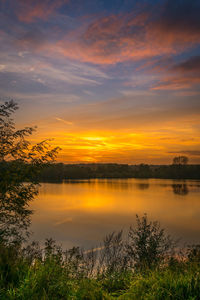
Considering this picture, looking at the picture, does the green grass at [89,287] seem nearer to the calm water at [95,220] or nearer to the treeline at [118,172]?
the calm water at [95,220]

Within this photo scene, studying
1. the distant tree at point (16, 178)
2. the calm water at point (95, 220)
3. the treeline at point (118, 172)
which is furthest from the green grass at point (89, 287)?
the treeline at point (118, 172)

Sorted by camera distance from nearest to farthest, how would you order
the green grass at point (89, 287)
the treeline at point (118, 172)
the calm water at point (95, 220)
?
the green grass at point (89, 287)
the calm water at point (95, 220)
the treeline at point (118, 172)

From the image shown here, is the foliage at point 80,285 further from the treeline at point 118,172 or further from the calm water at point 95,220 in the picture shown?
the treeline at point 118,172

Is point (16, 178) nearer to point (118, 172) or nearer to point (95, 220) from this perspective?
point (95, 220)

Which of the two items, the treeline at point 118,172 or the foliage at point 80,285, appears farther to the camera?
the treeline at point 118,172

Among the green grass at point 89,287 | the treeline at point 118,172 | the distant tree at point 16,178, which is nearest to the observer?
the green grass at point 89,287

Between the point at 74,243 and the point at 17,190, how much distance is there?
60.1ft

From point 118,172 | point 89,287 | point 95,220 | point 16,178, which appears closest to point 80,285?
point 89,287

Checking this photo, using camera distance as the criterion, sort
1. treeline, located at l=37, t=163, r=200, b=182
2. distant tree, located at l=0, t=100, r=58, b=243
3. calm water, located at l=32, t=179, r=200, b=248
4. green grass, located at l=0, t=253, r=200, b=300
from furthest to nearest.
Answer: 1. treeline, located at l=37, t=163, r=200, b=182
2. calm water, located at l=32, t=179, r=200, b=248
3. distant tree, located at l=0, t=100, r=58, b=243
4. green grass, located at l=0, t=253, r=200, b=300

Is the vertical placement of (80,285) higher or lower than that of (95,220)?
higher

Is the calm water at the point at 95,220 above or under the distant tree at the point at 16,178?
under

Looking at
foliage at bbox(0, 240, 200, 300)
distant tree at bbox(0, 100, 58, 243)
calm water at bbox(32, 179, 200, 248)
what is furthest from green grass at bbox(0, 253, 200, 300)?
calm water at bbox(32, 179, 200, 248)

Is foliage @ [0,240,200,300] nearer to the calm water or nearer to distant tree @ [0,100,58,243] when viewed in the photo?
distant tree @ [0,100,58,243]

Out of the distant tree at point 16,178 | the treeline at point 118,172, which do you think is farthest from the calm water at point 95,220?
the treeline at point 118,172
